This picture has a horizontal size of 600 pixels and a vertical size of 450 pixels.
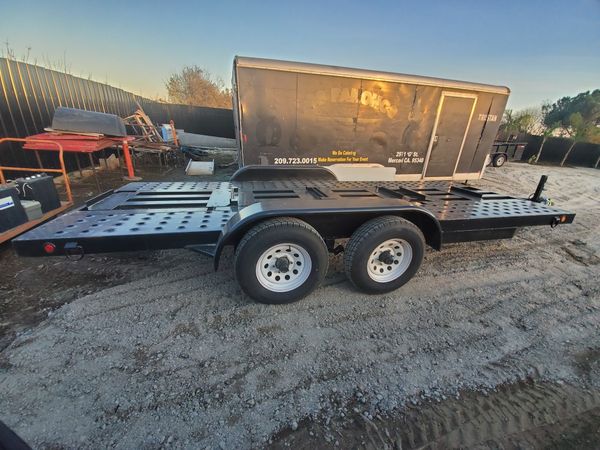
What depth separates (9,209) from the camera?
307cm

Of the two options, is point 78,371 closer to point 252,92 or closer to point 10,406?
point 10,406

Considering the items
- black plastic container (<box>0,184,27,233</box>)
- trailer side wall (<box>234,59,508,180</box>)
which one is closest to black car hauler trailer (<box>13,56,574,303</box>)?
black plastic container (<box>0,184,27,233</box>)

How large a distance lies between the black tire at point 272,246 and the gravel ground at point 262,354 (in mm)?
183

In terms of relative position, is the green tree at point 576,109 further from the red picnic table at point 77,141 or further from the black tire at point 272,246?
the red picnic table at point 77,141

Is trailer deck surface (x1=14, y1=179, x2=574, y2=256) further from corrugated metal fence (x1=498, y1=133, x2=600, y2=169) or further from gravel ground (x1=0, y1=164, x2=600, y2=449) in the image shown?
corrugated metal fence (x1=498, y1=133, x2=600, y2=169)

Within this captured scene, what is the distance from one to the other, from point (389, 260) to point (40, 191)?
485 cm

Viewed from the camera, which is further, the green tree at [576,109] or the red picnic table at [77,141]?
the green tree at [576,109]

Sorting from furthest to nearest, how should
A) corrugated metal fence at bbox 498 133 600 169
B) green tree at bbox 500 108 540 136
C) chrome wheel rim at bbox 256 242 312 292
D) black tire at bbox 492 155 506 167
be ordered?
green tree at bbox 500 108 540 136 → corrugated metal fence at bbox 498 133 600 169 → black tire at bbox 492 155 506 167 → chrome wheel rim at bbox 256 242 312 292

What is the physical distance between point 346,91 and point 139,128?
10500 millimetres

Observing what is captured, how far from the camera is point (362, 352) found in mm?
2127

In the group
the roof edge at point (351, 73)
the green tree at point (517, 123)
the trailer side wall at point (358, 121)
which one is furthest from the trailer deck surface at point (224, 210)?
the green tree at point (517, 123)

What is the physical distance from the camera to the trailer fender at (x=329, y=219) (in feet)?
7.53

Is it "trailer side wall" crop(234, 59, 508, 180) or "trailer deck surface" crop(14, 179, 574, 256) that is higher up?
"trailer side wall" crop(234, 59, 508, 180)

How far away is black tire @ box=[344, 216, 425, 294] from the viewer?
253cm
